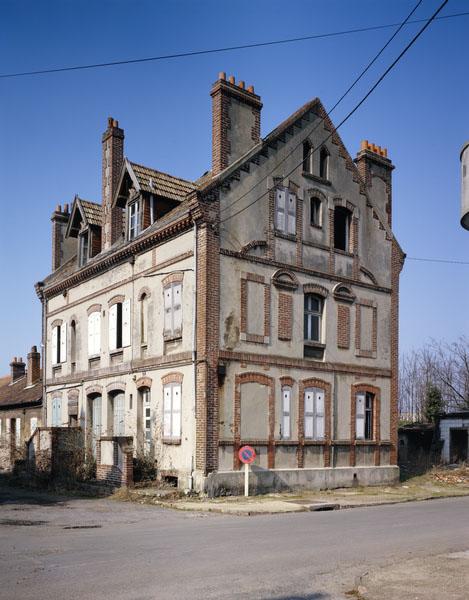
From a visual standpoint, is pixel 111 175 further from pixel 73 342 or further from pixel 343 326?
pixel 343 326

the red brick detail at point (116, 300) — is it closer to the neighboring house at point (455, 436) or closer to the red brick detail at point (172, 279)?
the red brick detail at point (172, 279)

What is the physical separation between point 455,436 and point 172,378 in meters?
18.6

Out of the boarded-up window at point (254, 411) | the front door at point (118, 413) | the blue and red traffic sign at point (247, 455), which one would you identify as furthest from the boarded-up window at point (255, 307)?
the front door at point (118, 413)

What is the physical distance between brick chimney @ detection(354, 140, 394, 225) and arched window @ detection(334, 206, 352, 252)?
6.26 feet

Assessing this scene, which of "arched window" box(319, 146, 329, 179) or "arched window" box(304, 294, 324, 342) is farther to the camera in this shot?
"arched window" box(319, 146, 329, 179)

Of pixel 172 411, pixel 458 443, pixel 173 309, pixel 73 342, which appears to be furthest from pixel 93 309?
pixel 458 443

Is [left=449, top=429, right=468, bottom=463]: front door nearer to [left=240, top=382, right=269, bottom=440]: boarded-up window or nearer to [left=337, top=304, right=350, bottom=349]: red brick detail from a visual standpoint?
[left=337, top=304, right=350, bottom=349]: red brick detail

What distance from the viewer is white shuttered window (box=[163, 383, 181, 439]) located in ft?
72.0

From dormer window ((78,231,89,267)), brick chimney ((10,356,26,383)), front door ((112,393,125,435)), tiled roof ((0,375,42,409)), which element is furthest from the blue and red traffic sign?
brick chimney ((10,356,26,383))

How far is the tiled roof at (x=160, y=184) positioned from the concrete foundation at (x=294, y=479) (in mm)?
Result: 9922

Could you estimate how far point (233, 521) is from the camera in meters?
15.5

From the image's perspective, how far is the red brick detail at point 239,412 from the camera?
21328 millimetres

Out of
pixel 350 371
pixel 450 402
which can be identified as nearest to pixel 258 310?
pixel 350 371

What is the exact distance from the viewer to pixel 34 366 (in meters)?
37.8
